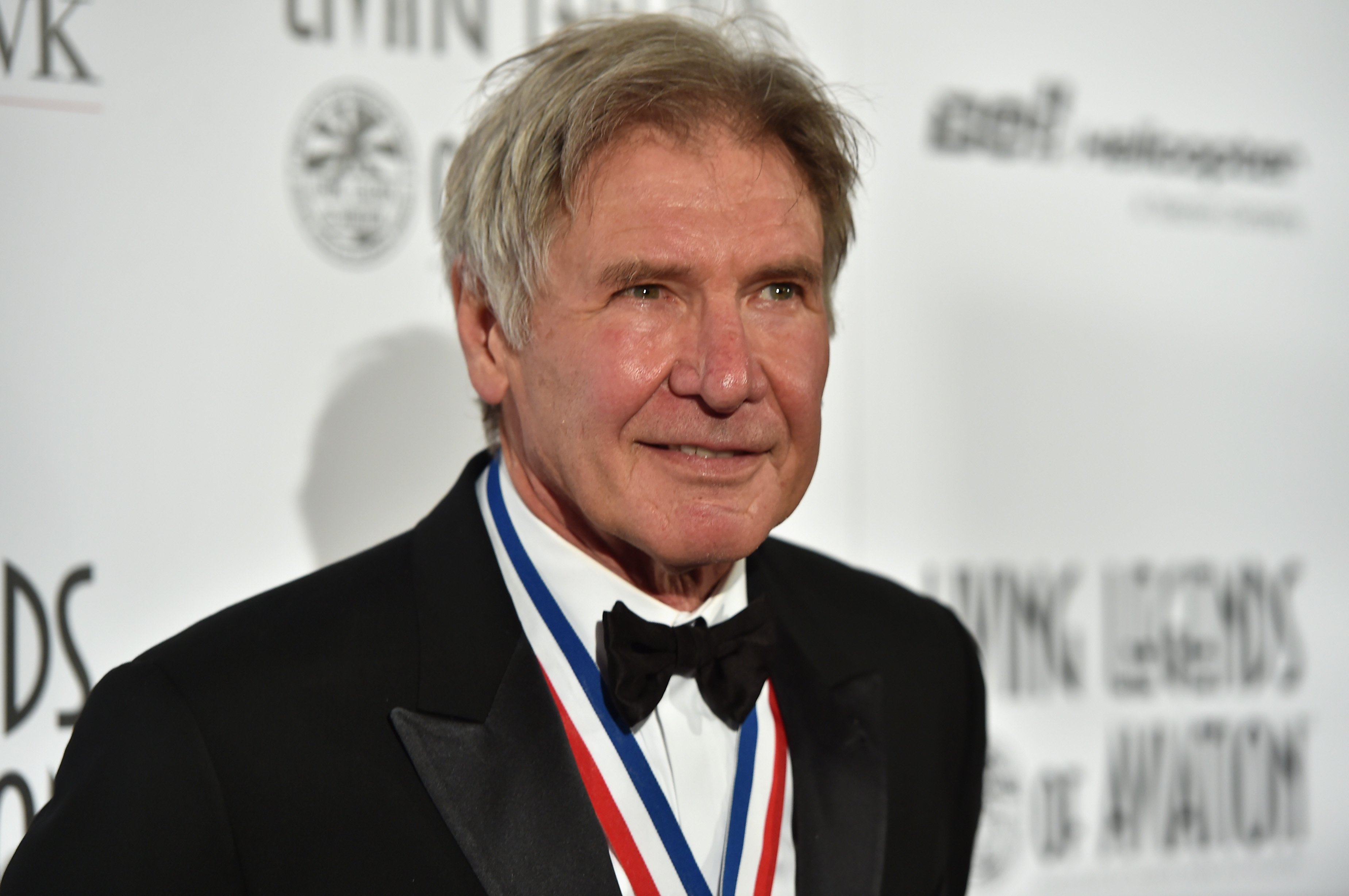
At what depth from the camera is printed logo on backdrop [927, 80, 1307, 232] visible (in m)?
2.33

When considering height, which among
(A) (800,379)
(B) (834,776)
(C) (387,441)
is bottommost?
(B) (834,776)

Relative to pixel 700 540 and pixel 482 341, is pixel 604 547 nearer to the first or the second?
pixel 700 540

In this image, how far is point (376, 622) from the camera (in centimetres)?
130

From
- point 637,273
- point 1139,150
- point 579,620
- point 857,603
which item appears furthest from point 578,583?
point 1139,150

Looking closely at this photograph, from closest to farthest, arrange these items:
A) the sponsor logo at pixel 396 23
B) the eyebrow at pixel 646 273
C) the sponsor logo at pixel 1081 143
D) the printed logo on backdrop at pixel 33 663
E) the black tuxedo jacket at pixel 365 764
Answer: the black tuxedo jacket at pixel 365 764
the eyebrow at pixel 646 273
the printed logo on backdrop at pixel 33 663
the sponsor logo at pixel 396 23
the sponsor logo at pixel 1081 143

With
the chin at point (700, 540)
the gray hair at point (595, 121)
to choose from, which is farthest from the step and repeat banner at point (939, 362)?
the chin at point (700, 540)

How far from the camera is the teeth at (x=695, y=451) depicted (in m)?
1.26

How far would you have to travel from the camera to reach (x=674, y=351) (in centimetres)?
124

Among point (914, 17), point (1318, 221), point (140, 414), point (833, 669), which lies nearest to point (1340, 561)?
point (1318, 221)

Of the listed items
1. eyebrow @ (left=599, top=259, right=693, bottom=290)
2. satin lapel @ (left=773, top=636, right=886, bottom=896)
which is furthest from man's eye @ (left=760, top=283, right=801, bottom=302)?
satin lapel @ (left=773, top=636, right=886, bottom=896)

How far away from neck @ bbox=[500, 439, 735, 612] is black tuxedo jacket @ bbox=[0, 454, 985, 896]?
7cm

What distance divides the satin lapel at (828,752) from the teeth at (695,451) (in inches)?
9.2

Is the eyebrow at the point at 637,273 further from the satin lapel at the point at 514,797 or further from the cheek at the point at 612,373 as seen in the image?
the satin lapel at the point at 514,797

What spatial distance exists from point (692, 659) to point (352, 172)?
3.31 ft
